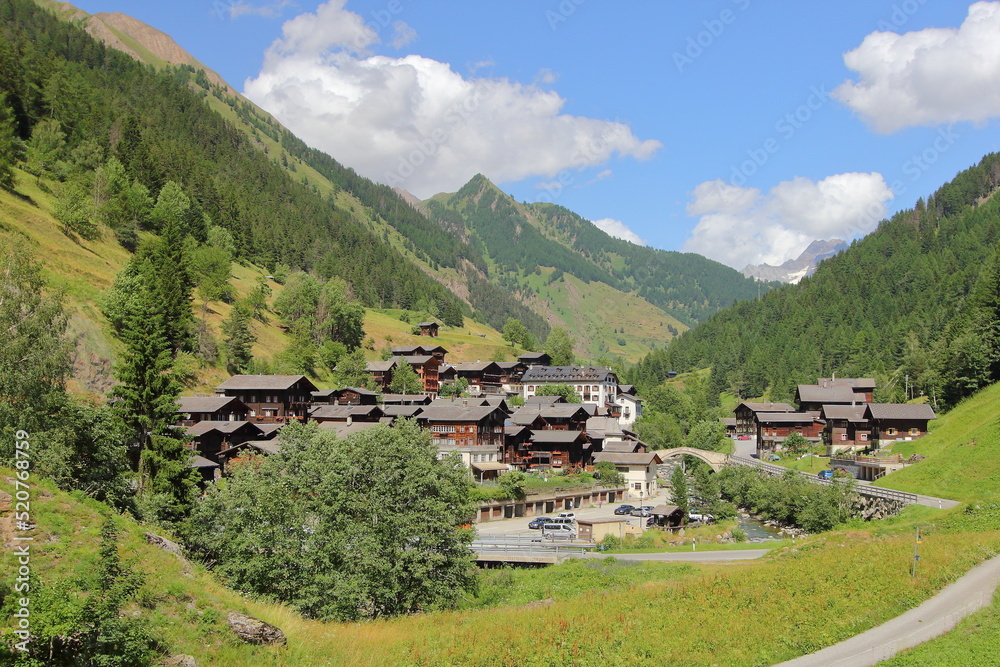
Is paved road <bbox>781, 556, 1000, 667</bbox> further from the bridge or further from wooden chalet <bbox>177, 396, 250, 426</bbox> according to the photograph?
the bridge

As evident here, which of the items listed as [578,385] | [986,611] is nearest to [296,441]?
[986,611]

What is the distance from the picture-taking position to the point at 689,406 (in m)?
153

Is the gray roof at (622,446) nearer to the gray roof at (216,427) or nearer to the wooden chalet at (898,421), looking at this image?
the wooden chalet at (898,421)

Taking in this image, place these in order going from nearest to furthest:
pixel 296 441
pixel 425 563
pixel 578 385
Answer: pixel 425 563 → pixel 296 441 → pixel 578 385

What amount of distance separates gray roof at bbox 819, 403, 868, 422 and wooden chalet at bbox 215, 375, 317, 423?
76409 millimetres

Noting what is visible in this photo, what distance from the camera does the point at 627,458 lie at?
97812 millimetres

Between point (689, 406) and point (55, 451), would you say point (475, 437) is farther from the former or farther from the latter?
point (689, 406)

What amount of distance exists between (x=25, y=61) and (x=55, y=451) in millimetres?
125143

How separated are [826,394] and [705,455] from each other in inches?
1227

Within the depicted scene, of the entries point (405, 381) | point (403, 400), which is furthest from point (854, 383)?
point (403, 400)

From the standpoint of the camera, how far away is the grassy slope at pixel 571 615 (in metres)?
19.2

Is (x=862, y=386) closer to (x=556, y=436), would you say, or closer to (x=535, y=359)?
(x=535, y=359)

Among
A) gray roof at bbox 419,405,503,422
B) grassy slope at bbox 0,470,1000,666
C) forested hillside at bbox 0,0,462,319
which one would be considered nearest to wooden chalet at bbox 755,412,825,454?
gray roof at bbox 419,405,503,422

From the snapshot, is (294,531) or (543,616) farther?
(294,531)
